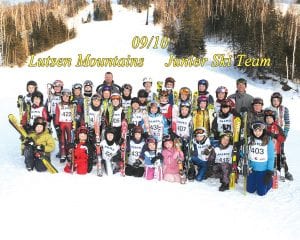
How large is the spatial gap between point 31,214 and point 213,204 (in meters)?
2.85

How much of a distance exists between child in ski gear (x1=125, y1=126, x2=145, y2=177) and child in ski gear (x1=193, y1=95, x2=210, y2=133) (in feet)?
3.70

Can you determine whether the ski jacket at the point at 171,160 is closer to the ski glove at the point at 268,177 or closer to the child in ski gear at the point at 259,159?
the child in ski gear at the point at 259,159

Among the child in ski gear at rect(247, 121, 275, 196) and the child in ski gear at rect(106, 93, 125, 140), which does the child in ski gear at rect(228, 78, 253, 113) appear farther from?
the child in ski gear at rect(106, 93, 125, 140)

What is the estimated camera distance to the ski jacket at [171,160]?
8.24 metres

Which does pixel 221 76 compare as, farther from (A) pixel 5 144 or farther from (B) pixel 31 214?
(B) pixel 31 214

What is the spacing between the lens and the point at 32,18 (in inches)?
1565

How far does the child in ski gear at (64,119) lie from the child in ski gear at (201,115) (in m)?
2.50

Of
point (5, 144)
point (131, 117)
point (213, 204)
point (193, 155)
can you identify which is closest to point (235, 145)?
point (193, 155)

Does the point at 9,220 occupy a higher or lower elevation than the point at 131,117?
lower

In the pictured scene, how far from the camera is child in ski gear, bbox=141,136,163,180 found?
8.23 metres

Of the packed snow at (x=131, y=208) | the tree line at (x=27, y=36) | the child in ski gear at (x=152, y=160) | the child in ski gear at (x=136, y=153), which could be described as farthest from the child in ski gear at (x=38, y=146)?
the tree line at (x=27, y=36)

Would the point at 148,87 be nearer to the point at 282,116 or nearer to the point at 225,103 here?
the point at 225,103

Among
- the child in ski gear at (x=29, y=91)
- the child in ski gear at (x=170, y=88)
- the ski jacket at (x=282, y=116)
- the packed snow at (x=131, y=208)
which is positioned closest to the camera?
the packed snow at (x=131, y=208)

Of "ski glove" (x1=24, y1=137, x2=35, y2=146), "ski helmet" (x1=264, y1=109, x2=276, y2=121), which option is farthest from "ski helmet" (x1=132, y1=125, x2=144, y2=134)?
"ski helmet" (x1=264, y1=109, x2=276, y2=121)
